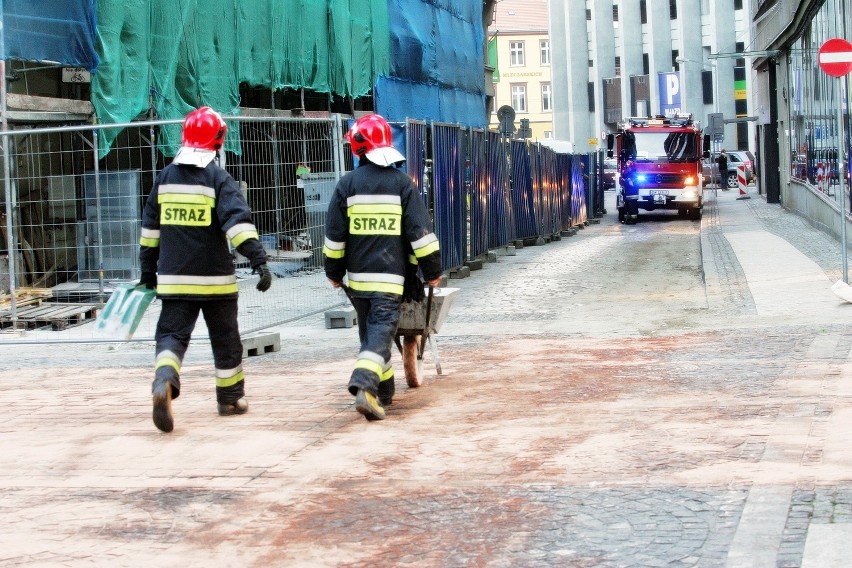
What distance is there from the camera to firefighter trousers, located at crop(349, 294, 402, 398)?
7988mm

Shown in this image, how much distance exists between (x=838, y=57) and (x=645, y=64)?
68077mm

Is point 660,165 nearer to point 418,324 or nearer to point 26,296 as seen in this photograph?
point 26,296

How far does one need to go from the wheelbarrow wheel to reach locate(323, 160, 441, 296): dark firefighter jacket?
3.07 feet

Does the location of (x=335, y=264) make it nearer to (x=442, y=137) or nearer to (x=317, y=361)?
(x=317, y=361)

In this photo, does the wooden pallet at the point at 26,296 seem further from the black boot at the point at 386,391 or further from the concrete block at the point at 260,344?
the black boot at the point at 386,391

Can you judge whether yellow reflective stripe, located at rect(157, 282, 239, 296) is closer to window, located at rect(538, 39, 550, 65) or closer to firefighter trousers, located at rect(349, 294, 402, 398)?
firefighter trousers, located at rect(349, 294, 402, 398)

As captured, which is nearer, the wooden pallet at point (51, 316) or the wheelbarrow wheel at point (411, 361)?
the wheelbarrow wheel at point (411, 361)

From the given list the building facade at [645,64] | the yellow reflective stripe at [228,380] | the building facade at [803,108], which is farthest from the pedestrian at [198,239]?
the building facade at [645,64]

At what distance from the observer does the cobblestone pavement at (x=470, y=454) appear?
5340 mm

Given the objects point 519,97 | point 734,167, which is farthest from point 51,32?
point 519,97

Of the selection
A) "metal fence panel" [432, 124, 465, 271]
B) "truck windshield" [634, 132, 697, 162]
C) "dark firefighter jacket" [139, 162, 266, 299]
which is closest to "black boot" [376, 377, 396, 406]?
"dark firefighter jacket" [139, 162, 266, 299]

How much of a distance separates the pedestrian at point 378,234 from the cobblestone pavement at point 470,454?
645 millimetres

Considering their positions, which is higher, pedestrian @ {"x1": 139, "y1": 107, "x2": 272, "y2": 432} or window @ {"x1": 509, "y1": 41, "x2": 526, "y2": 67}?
window @ {"x1": 509, "y1": 41, "x2": 526, "y2": 67}

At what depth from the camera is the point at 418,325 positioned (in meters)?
9.00
